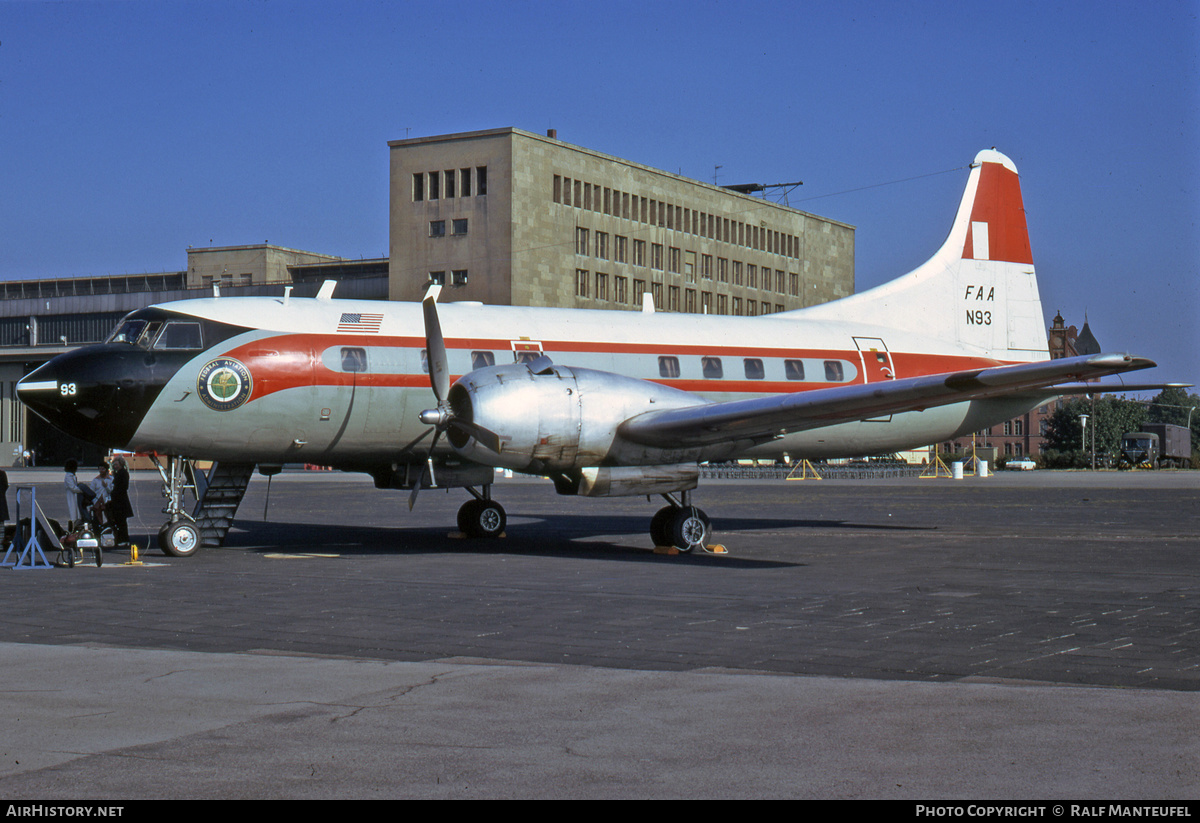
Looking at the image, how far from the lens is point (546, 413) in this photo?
17422 millimetres

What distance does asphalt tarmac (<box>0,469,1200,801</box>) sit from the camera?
20.5 feet

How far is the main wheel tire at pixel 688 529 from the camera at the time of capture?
65.0 ft

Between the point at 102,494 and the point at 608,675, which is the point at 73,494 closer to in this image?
the point at 102,494

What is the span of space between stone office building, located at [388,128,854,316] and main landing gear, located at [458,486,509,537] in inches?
2630

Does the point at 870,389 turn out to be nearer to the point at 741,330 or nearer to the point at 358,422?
the point at 741,330

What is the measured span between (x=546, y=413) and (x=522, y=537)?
22.5 ft

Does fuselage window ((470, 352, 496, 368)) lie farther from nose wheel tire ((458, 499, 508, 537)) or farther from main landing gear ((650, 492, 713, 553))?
main landing gear ((650, 492, 713, 553))

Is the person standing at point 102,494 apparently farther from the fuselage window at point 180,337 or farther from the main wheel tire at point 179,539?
the fuselage window at point 180,337

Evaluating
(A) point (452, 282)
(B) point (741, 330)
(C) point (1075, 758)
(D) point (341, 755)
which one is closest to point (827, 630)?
(C) point (1075, 758)

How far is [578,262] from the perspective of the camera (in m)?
95.2

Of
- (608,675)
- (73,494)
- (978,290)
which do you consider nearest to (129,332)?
(73,494)

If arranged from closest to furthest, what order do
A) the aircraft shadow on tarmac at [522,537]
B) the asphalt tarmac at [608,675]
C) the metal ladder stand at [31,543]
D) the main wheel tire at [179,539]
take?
the asphalt tarmac at [608,675]
the metal ladder stand at [31,543]
the main wheel tire at [179,539]
the aircraft shadow on tarmac at [522,537]

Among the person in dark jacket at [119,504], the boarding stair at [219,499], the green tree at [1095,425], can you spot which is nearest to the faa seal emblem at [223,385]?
the boarding stair at [219,499]

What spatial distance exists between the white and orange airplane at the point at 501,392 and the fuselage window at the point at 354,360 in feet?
0.09
